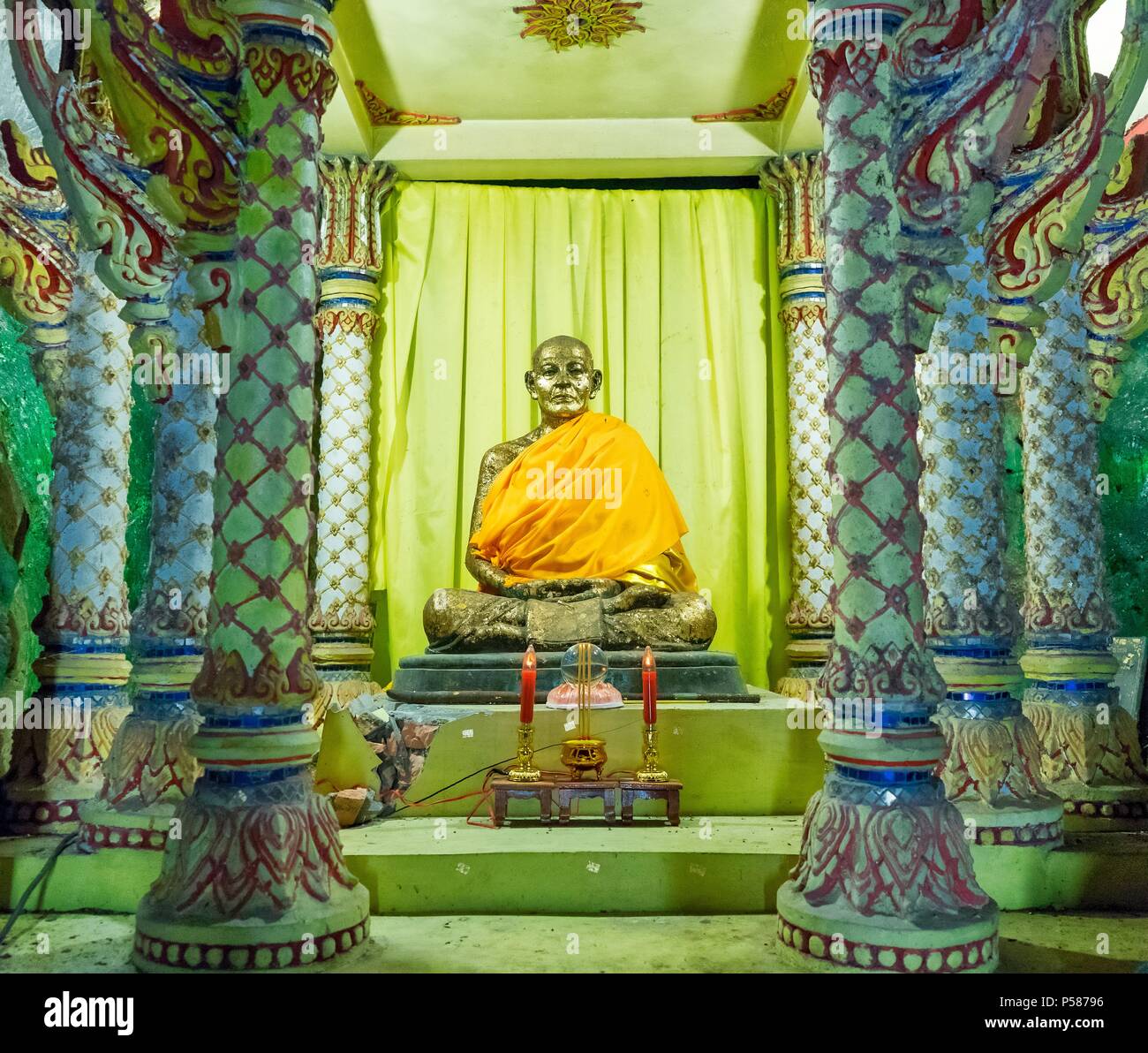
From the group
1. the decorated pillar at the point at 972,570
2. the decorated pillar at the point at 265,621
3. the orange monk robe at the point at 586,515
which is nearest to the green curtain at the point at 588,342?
the orange monk robe at the point at 586,515

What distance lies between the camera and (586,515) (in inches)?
239

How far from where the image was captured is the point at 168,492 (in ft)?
Result: 12.9

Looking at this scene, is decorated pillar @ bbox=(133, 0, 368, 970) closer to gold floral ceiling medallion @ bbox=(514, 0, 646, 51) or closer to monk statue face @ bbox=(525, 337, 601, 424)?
gold floral ceiling medallion @ bbox=(514, 0, 646, 51)

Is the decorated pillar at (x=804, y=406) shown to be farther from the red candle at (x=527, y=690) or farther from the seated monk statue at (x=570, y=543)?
the red candle at (x=527, y=690)

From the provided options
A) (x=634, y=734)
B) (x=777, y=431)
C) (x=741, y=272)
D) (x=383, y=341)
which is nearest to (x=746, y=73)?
(x=741, y=272)

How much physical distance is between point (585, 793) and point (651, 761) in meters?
0.29

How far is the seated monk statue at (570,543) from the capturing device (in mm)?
5375

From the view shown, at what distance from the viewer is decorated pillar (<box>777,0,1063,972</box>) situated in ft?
9.19

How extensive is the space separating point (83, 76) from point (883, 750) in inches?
164

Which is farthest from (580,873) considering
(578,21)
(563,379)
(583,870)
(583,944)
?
(578,21)

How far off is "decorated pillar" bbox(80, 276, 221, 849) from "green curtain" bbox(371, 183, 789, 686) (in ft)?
10.6

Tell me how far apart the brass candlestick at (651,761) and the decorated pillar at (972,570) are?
3.37 ft

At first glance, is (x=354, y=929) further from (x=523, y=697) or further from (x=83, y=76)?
(x=83, y=76)

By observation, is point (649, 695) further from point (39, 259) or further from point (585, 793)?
point (39, 259)
